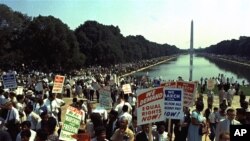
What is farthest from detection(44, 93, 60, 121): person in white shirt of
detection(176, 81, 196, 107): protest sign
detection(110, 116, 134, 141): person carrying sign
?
detection(110, 116, 134, 141): person carrying sign

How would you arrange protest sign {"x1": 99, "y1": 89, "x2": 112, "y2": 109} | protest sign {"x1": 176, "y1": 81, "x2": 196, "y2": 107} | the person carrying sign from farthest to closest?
1. protest sign {"x1": 99, "y1": 89, "x2": 112, "y2": 109}
2. protest sign {"x1": 176, "y1": 81, "x2": 196, "y2": 107}
3. the person carrying sign

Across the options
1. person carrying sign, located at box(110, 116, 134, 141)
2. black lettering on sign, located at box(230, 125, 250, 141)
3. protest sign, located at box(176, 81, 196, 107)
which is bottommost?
person carrying sign, located at box(110, 116, 134, 141)

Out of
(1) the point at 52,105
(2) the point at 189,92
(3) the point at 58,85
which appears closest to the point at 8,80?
Answer: (3) the point at 58,85

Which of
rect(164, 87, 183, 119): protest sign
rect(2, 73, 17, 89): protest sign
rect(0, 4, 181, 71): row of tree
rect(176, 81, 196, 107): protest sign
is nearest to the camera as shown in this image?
rect(164, 87, 183, 119): protest sign

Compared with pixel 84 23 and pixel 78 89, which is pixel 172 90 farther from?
pixel 84 23

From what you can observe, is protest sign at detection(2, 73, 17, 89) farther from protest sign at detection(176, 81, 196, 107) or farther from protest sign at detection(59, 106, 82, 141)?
protest sign at detection(59, 106, 82, 141)

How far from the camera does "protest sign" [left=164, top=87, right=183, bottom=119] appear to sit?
38.8 feet

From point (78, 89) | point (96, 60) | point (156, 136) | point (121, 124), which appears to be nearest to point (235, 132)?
point (121, 124)

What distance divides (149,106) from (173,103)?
1.72m

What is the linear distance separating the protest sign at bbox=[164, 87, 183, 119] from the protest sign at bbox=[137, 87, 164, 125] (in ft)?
4.84

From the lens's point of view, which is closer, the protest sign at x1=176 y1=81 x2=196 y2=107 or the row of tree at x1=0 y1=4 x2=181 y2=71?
the protest sign at x1=176 y1=81 x2=196 y2=107

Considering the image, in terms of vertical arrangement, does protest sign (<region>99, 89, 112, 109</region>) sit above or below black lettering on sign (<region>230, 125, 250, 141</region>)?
below

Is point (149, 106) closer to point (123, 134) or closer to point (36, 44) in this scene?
point (123, 134)

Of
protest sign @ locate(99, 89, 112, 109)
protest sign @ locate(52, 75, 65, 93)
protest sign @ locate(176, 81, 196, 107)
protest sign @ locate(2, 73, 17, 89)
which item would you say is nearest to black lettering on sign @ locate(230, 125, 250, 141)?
protest sign @ locate(176, 81, 196, 107)
